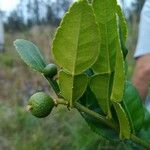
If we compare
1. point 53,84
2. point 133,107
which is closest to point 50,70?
point 53,84

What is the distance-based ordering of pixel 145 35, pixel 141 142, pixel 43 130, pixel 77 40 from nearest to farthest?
1. pixel 77 40
2. pixel 141 142
3. pixel 145 35
4. pixel 43 130

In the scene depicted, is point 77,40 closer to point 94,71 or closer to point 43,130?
point 94,71

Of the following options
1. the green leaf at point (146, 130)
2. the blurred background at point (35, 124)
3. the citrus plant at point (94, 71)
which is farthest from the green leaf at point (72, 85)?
the blurred background at point (35, 124)

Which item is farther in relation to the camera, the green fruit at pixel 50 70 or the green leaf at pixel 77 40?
the green fruit at pixel 50 70

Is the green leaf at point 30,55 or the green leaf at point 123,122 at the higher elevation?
the green leaf at point 30,55

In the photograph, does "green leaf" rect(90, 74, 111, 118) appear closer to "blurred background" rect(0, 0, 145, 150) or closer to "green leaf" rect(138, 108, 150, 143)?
"green leaf" rect(138, 108, 150, 143)

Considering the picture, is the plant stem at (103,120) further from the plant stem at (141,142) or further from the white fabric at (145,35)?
the white fabric at (145,35)

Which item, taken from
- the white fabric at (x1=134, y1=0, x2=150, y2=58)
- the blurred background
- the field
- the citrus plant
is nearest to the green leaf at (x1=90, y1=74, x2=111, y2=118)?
the citrus plant

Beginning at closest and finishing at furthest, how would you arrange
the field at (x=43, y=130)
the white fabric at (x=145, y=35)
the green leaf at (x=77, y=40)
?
the green leaf at (x=77, y=40), the white fabric at (x=145, y=35), the field at (x=43, y=130)
